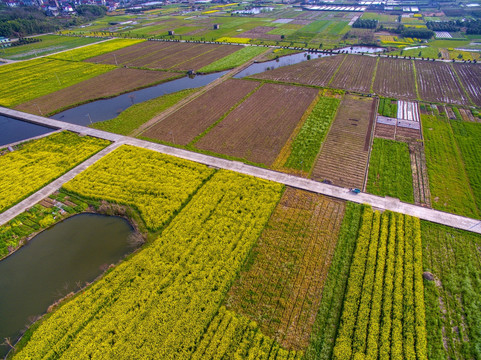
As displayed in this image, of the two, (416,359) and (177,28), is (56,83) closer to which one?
(177,28)

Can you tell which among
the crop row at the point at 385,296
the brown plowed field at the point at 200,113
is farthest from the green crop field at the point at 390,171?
the brown plowed field at the point at 200,113

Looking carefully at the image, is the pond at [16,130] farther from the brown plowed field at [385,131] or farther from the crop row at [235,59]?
the brown plowed field at [385,131]

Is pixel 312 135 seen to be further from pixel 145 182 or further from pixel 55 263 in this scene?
pixel 55 263

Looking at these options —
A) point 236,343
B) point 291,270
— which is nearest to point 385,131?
point 291,270

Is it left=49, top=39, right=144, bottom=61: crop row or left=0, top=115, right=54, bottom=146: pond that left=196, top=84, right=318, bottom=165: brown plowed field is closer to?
left=0, top=115, right=54, bottom=146: pond

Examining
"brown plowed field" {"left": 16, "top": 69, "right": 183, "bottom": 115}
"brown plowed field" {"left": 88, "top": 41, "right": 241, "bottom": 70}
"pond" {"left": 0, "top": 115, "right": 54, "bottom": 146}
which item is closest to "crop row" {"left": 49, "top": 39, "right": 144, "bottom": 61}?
"brown plowed field" {"left": 88, "top": 41, "right": 241, "bottom": 70}
